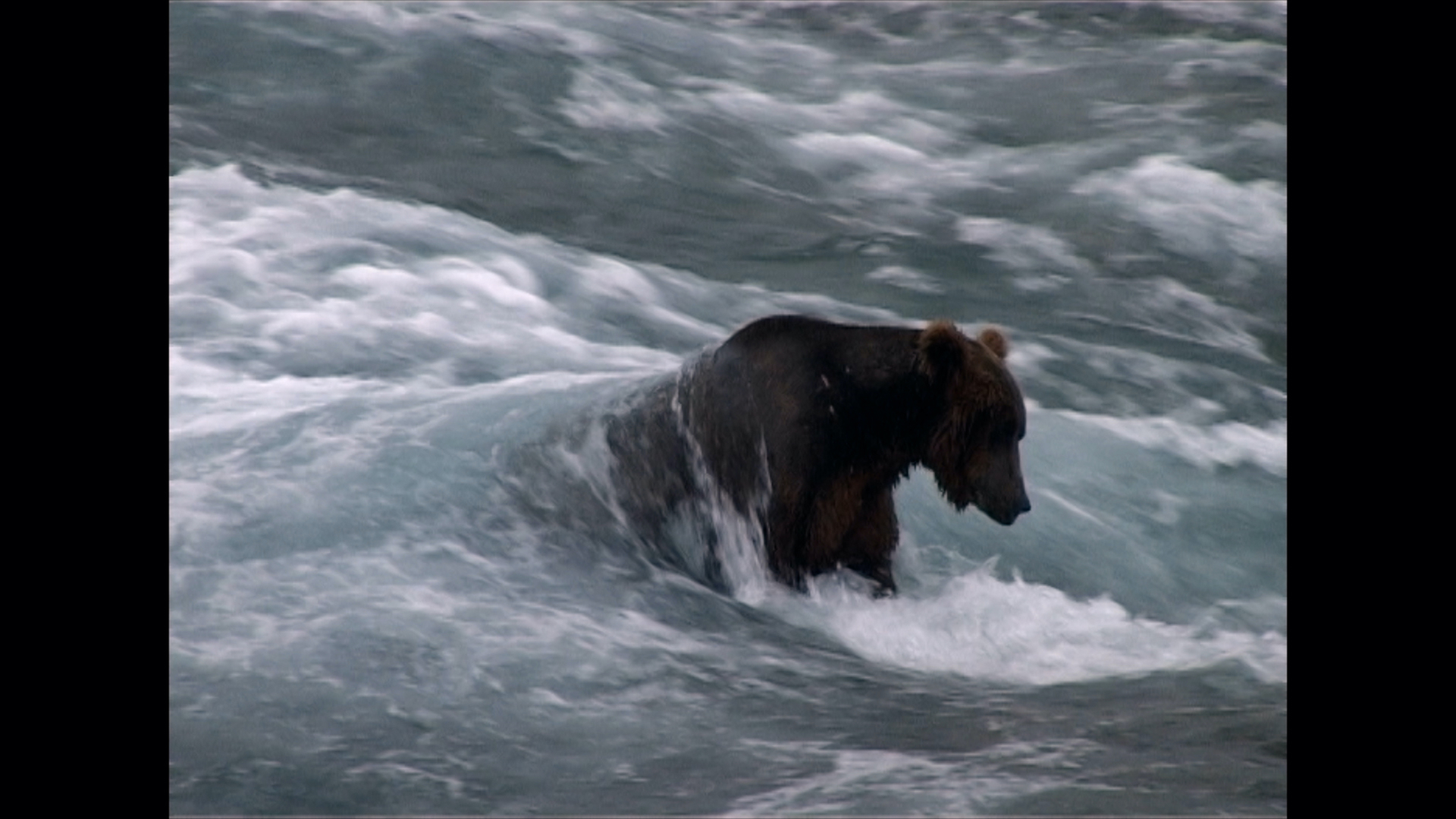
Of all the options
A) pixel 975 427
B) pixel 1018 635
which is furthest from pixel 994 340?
pixel 1018 635

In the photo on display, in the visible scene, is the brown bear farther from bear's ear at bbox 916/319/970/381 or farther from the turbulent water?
the turbulent water

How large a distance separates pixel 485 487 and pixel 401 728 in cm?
148

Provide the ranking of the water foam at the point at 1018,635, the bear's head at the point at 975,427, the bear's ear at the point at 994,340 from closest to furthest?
the water foam at the point at 1018,635
the bear's head at the point at 975,427
the bear's ear at the point at 994,340

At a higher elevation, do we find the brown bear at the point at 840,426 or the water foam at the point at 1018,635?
the brown bear at the point at 840,426

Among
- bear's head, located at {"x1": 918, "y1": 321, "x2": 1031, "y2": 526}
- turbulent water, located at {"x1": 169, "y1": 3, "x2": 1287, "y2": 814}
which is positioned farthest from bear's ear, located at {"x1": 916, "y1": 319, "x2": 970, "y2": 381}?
turbulent water, located at {"x1": 169, "y1": 3, "x2": 1287, "y2": 814}

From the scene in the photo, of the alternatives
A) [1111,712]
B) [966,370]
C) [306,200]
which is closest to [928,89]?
[306,200]

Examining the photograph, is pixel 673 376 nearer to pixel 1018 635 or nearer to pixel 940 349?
pixel 940 349

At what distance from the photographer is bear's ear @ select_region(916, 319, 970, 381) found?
18.0 ft

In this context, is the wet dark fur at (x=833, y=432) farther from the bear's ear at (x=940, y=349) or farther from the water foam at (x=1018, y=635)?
the water foam at (x=1018, y=635)

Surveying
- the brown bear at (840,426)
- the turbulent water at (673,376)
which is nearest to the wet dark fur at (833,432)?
the brown bear at (840,426)

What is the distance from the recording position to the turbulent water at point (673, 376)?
4105mm

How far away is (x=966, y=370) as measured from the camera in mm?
5590

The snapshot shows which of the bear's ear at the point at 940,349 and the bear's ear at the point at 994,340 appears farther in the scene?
the bear's ear at the point at 994,340

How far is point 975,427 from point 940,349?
272 millimetres
